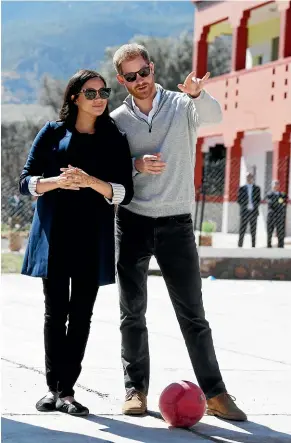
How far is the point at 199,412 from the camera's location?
542 centimetres

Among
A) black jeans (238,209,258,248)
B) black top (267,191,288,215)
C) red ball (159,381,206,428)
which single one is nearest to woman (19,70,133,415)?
red ball (159,381,206,428)

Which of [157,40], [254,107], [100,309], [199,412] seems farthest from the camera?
[157,40]

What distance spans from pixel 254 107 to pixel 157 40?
40.5 meters

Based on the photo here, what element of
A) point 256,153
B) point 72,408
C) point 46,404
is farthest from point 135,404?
point 256,153

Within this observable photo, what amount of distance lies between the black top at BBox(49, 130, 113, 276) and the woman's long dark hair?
5.3 inches

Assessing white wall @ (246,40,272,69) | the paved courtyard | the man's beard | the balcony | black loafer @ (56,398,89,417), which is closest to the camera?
the paved courtyard

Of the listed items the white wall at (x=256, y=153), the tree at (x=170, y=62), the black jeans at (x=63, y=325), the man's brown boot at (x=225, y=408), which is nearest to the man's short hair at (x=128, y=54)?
the black jeans at (x=63, y=325)

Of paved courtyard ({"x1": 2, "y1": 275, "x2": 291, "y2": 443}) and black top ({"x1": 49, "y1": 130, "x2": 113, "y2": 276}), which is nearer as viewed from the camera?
paved courtyard ({"x1": 2, "y1": 275, "x2": 291, "y2": 443})

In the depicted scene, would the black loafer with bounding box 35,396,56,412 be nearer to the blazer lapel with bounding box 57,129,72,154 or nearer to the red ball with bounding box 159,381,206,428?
the red ball with bounding box 159,381,206,428

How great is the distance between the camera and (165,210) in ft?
18.8

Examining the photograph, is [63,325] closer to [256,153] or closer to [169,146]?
[169,146]

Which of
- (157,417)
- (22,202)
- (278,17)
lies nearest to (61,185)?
(157,417)

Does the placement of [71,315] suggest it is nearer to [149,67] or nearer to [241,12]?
[149,67]

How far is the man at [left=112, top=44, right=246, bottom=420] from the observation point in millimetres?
5691
